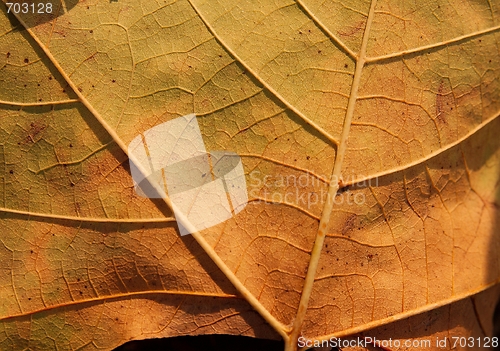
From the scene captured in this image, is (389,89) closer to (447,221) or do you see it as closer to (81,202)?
(447,221)

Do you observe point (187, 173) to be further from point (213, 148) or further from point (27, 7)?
point (27, 7)

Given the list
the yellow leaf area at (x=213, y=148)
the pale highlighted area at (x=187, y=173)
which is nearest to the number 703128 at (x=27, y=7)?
the yellow leaf area at (x=213, y=148)

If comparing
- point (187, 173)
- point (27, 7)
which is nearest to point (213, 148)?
point (187, 173)

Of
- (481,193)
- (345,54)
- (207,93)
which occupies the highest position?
(345,54)

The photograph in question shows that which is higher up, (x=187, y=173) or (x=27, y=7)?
(x=27, y=7)

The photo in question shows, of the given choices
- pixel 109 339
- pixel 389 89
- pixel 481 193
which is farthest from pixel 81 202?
pixel 481 193
